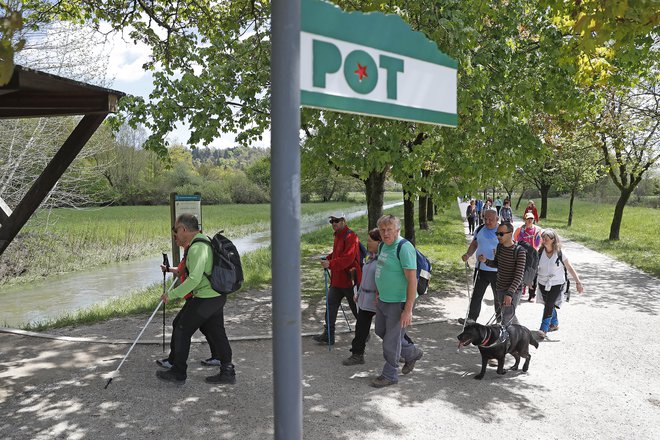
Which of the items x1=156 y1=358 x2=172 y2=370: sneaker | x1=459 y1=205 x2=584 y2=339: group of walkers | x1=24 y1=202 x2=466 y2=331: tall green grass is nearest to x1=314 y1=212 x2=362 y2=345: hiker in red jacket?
x1=459 y1=205 x2=584 y2=339: group of walkers

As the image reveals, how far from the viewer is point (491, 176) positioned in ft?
30.1

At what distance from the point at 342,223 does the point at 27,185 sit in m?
10.3

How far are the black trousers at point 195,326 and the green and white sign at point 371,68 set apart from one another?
12.2ft

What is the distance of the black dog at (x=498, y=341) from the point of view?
5.25 metres

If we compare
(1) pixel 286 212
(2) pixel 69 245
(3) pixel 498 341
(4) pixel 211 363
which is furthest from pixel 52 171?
(2) pixel 69 245

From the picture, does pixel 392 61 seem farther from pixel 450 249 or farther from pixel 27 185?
pixel 450 249

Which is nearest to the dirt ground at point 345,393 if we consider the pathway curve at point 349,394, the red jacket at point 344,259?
the pathway curve at point 349,394

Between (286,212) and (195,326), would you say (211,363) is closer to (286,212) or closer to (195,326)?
(195,326)

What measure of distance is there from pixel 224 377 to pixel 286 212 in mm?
4025

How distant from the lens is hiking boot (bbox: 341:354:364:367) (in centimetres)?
586

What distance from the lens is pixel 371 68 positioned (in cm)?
177

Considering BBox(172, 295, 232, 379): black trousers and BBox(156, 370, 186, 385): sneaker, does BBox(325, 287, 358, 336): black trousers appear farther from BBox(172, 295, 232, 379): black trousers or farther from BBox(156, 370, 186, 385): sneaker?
BBox(156, 370, 186, 385): sneaker

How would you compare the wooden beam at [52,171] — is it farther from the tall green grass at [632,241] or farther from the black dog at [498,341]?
the tall green grass at [632,241]

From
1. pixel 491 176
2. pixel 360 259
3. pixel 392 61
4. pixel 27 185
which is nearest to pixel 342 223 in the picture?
pixel 360 259
